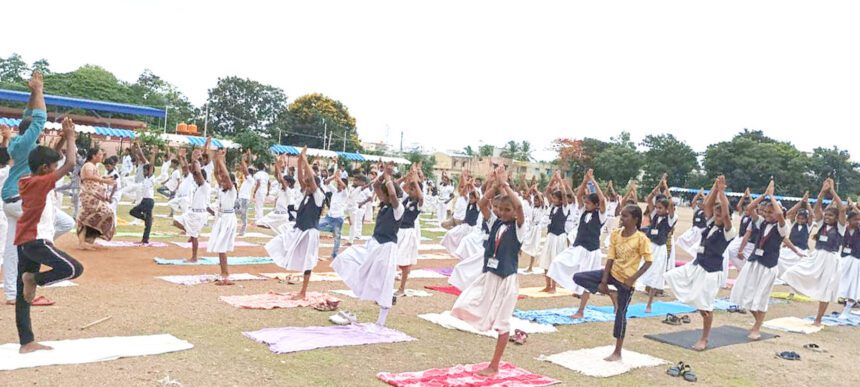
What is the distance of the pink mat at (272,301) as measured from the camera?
9.74 meters

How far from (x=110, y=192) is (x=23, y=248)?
8.21 metres

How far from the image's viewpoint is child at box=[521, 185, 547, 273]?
17359 millimetres

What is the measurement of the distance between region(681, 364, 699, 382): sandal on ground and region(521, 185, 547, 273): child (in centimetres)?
872

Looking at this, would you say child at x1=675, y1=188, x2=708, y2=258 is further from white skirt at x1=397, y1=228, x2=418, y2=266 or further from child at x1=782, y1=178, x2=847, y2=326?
white skirt at x1=397, y1=228, x2=418, y2=266

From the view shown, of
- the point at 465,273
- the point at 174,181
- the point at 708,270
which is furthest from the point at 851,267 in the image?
the point at 174,181

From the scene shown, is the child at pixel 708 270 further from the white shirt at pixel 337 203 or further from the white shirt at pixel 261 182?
the white shirt at pixel 261 182

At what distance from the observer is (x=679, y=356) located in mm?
9094

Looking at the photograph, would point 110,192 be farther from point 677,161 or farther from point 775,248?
point 677,161

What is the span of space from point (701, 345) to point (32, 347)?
27.3ft

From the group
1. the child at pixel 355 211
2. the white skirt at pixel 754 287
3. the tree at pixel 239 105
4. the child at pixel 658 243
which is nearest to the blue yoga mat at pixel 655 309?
the child at pixel 658 243

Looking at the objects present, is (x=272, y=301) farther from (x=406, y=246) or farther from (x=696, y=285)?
(x=696, y=285)

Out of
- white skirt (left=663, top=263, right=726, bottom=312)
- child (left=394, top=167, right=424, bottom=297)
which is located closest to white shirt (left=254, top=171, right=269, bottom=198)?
child (left=394, top=167, right=424, bottom=297)

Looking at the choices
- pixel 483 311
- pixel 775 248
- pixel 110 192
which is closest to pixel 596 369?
pixel 483 311

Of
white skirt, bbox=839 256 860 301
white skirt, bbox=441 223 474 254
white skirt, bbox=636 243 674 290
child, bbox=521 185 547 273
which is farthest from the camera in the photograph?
child, bbox=521 185 547 273
